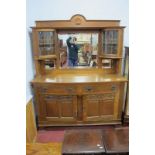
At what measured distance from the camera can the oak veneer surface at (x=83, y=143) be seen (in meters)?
1.45

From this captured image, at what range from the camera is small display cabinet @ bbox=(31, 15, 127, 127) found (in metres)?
3.03

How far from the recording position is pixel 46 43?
324 cm

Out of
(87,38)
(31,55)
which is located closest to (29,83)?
(31,55)

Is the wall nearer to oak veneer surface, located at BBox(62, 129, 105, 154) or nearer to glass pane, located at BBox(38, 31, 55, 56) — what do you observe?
glass pane, located at BBox(38, 31, 55, 56)

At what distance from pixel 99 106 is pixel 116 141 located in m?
1.55

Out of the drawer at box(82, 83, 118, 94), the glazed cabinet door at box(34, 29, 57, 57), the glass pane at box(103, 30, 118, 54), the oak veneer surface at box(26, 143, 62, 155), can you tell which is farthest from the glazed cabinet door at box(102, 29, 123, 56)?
the oak veneer surface at box(26, 143, 62, 155)

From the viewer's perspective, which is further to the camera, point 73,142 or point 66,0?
point 66,0

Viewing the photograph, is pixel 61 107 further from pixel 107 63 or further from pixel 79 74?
pixel 107 63

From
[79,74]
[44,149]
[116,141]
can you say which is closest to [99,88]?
[79,74]

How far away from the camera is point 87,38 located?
3436 mm

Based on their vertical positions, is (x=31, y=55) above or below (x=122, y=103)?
above
